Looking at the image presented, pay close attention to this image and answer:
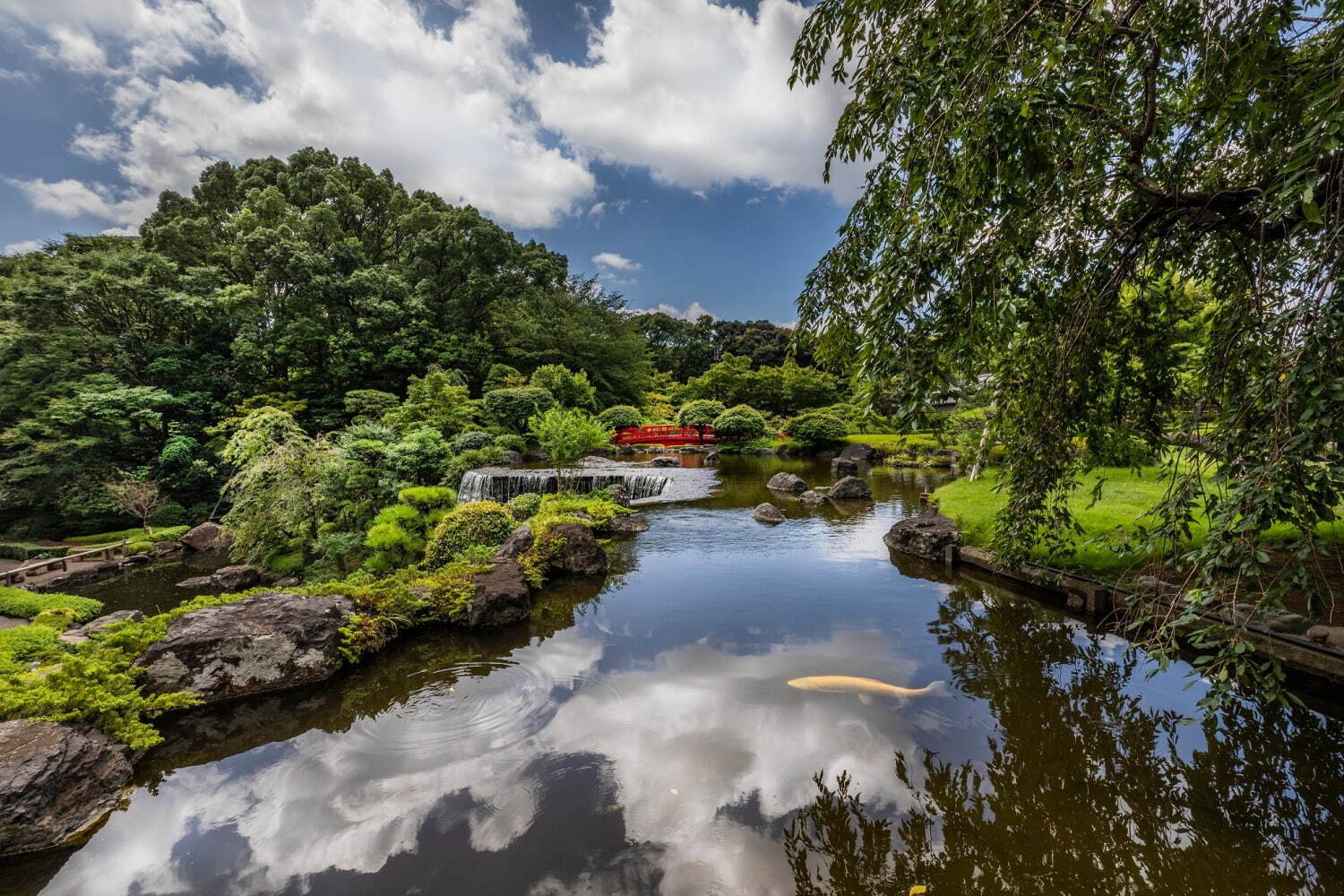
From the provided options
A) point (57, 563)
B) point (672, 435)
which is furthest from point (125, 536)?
point (672, 435)

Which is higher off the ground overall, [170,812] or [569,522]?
[569,522]

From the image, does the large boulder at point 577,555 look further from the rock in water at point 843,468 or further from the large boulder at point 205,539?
the rock in water at point 843,468

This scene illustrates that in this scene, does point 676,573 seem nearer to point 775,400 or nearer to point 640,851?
point 640,851

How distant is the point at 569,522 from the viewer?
28.9ft

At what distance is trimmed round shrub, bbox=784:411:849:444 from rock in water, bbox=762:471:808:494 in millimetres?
9504

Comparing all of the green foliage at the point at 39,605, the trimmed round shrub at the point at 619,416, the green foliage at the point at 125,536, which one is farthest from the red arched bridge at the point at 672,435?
the green foliage at the point at 39,605

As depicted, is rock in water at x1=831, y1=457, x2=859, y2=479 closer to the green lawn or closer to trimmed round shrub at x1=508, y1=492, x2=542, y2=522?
the green lawn

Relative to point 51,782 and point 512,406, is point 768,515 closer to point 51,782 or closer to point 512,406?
point 51,782

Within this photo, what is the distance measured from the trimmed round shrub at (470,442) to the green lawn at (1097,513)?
14880 mm

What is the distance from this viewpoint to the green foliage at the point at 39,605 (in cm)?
806

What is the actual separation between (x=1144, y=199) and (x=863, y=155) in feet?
5.69

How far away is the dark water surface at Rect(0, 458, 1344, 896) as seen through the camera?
282 centimetres

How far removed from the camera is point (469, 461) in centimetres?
1638

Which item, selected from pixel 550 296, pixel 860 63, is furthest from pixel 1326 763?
pixel 550 296
